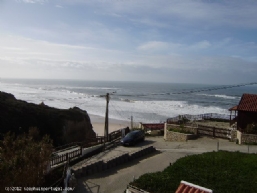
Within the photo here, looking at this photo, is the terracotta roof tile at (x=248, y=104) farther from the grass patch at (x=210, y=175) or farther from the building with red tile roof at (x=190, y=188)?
the building with red tile roof at (x=190, y=188)

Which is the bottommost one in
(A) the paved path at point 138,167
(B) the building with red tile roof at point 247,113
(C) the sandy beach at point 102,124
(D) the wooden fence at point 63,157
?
(C) the sandy beach at point 102,124

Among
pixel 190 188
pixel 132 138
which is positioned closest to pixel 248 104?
pixel 132 138

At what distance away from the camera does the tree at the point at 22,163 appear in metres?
9.99

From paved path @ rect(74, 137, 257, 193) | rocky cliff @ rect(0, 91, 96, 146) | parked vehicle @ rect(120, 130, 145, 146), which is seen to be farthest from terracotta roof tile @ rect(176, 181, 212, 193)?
rocky cliff @ rect(0, 91, 96, 146)

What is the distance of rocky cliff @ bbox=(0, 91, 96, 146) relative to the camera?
92.4 ft

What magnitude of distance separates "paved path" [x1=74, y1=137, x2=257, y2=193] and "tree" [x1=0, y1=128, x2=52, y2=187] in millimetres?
2038

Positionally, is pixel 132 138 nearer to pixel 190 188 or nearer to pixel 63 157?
pixel 63 157

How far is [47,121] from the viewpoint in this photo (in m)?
30.3

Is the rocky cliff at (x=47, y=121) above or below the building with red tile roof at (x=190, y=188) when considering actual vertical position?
below

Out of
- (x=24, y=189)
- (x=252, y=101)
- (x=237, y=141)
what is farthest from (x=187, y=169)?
(x=252, y=101)

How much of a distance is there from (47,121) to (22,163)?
20266 mm

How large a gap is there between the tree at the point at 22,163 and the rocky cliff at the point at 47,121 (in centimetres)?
1539

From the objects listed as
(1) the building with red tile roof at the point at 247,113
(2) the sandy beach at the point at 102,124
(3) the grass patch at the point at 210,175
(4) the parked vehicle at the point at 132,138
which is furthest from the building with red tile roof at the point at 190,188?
(2) the sandy beach at the point at 102,124

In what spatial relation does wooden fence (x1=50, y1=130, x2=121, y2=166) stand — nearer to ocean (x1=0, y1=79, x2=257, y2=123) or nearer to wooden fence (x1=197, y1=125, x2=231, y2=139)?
ocean (x1=0, y1=79, x2=257, y2=123)
